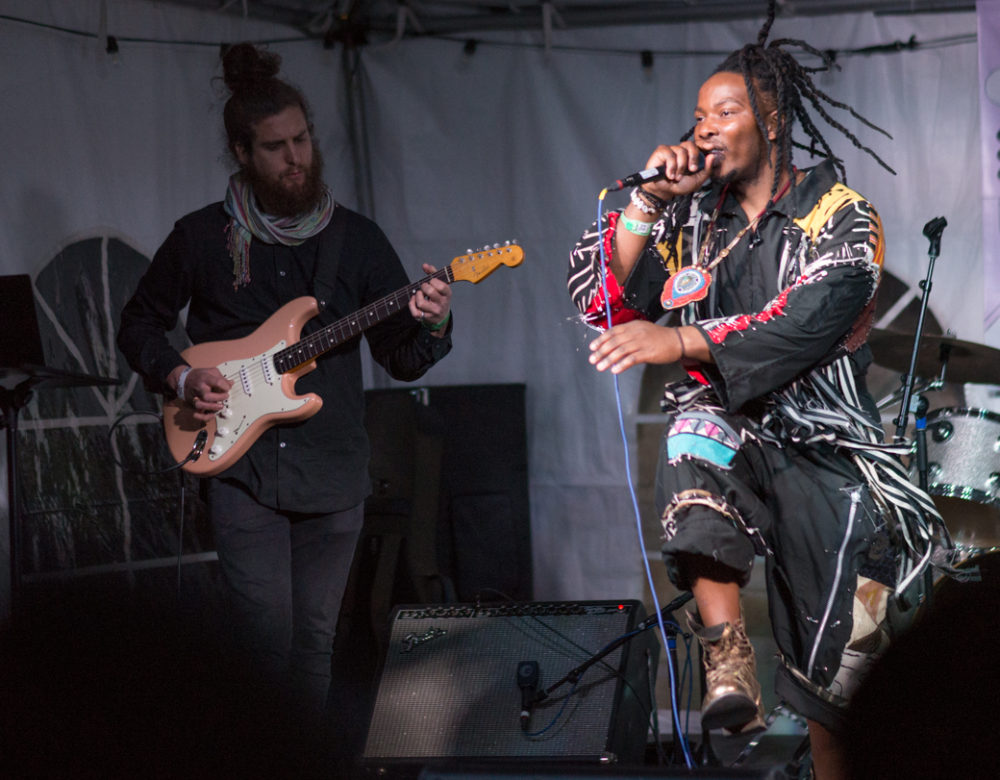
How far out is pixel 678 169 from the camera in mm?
2455

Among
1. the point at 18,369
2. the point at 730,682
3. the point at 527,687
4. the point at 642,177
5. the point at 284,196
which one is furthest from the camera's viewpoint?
the point at 284,196

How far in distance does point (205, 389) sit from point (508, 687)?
1.25 metres

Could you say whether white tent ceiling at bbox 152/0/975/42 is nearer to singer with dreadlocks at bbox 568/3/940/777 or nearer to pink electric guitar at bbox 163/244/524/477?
pink electric guitar at bbox 163/244/524/477

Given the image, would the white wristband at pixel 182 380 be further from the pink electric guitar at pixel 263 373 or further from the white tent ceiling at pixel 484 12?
the white tent ceiling at pixel 484 12

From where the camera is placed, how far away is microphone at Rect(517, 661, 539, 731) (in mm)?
3027

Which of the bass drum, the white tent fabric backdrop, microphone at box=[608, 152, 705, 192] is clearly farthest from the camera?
the white tent fabric backdrop

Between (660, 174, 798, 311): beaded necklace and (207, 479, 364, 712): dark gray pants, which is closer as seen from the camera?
(660, 174, 798, 311): beaded necklace

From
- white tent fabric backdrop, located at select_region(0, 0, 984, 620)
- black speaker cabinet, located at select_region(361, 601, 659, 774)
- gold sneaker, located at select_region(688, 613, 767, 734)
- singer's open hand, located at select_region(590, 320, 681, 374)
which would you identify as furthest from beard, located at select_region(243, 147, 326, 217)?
gold sneaker, located at select_region(688, 613, 767, 734)

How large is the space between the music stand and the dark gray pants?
A: 59 cm

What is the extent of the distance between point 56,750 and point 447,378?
4.11m

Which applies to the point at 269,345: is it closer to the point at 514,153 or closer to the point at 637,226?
the point at 637,226

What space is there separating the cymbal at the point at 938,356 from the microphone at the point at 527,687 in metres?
1.56

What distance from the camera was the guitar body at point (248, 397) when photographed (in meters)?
3.26

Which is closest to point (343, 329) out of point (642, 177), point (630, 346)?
point (642, 177)
